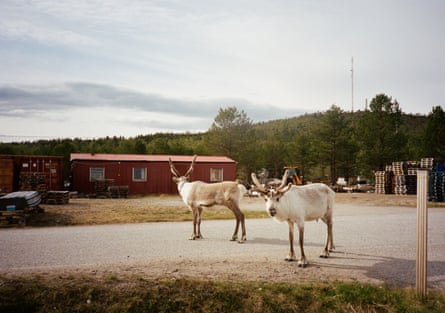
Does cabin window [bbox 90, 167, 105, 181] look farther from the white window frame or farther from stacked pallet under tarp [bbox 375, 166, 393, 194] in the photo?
stacked pallet under tarp [bbox 375, 166, 393, 194]

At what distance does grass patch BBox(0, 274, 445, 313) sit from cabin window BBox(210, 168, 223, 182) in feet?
104

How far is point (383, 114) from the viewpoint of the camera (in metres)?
46.9

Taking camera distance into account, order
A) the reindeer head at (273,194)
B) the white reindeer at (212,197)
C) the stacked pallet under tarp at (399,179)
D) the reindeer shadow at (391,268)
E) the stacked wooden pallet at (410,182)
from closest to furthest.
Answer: the reindeer shadow at (391,268) → the reindeer head at (273,194) → the white reindeer at (212,197) → the stacked wooden pallet at (410,182) → the stacked pallet under tarp at (399,179)

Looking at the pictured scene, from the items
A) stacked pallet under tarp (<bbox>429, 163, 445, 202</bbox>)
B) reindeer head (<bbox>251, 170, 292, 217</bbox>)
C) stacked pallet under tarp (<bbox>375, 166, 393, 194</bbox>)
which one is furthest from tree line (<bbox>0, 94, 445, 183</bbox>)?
reindeer head (<bbox>251, 170, 292, 217</bbox>)

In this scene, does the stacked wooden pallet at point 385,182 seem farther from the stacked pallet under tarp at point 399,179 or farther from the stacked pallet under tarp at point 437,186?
the stacked pallet under tarp at point 437,186

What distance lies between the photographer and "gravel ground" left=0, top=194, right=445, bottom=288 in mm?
7102

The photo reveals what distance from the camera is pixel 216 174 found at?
38.3m

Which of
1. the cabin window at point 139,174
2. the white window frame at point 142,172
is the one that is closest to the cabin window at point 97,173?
the white window frame at point 142,172

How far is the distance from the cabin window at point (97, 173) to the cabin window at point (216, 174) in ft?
36.2

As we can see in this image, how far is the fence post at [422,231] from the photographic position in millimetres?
5809

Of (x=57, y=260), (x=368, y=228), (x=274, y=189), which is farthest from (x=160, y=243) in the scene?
(x=368, y=228)

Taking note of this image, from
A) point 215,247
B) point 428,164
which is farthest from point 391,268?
point 428,164

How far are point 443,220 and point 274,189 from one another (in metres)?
12.5

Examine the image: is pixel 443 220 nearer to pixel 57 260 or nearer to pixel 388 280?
pixel 388 280
